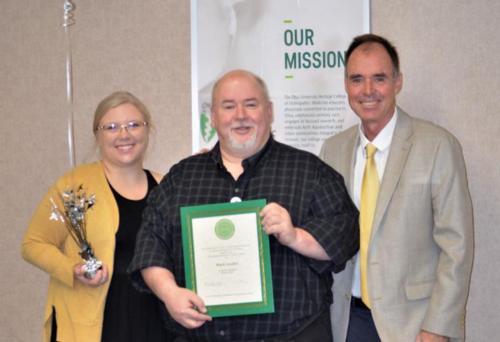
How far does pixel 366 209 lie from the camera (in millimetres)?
A: 2244

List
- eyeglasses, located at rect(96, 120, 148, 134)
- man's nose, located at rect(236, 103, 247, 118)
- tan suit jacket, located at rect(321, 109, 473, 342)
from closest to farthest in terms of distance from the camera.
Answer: man's nose, located at rect(236, 103, 247, 118) < tan suit jacket, located at rect(321, 109, 473, 342) < eyeglasses, located at rect(96, 120, 148, 134)

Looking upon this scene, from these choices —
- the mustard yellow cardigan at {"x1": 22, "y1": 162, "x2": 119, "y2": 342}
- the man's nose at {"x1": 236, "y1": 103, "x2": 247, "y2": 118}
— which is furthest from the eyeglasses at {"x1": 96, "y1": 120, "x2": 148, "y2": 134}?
the man's nose at {"x1": 236, "y1": 103, "x2": 247, "y2": 118}

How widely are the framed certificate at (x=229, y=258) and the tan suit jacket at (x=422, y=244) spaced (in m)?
0.54

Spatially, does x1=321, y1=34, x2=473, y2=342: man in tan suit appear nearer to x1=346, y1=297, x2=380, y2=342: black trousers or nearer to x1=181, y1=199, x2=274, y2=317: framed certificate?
x1=346, y1=297, x2=380, y2=342: black trousers

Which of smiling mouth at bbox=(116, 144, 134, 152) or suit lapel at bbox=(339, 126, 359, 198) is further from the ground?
smiling mouth at bbox=(116, 144, 134, 152)

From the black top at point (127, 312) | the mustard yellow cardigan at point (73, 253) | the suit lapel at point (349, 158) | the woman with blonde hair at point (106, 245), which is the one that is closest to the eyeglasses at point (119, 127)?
the woman with blonde hair at point (106, 245)

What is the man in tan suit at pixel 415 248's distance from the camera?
2.13 meters

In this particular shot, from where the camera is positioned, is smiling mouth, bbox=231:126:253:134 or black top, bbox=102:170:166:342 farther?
black top, bbox=102:170:166:342

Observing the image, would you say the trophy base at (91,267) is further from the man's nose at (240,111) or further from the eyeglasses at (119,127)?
the man's nose at (240,111)

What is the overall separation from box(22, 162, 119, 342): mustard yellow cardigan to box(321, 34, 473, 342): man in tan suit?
96cm

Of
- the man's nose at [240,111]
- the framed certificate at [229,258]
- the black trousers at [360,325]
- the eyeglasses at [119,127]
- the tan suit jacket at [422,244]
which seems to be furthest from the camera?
the eyeglasses at [119,127]

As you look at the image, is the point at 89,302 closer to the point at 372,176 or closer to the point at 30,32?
the point at 372,176

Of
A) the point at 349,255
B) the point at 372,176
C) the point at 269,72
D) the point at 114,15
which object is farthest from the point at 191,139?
the point at 349,255

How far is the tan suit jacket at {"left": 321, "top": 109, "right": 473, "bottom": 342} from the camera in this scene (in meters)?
2.13
